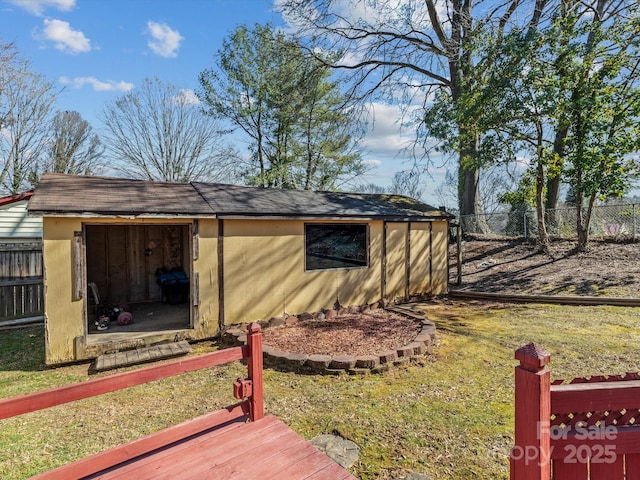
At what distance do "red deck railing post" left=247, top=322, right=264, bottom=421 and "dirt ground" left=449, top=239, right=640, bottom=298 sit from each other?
863 centimetres

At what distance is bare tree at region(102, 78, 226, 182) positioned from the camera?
773 inches

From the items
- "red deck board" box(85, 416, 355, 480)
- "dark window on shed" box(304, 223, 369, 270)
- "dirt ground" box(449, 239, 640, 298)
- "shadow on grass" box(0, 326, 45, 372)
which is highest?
"dark window on shed" box(304, 223, 369, 270)

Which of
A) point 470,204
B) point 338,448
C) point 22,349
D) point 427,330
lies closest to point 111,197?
point 22,349

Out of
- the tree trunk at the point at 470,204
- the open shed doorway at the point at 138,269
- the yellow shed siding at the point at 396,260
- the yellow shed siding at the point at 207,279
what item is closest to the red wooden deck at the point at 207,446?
the yellow shed siding at the point at 207,279

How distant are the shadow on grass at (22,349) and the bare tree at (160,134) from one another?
14.6 metres

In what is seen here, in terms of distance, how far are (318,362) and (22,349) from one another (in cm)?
524

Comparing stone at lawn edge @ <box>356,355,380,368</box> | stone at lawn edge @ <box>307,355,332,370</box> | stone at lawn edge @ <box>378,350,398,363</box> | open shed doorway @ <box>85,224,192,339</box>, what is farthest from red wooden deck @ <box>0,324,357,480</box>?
open shed doorway @ <box>85,224,192,339</box>

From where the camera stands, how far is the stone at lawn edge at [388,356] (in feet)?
15.7

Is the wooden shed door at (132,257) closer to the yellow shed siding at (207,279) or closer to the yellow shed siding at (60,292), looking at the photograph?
the yellow shed siding at (207,279)

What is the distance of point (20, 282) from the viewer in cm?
730

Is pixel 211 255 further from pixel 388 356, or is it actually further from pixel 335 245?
pixel 388 356

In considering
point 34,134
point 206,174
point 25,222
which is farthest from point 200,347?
point 34,134

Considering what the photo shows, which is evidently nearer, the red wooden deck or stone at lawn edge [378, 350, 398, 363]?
the red wooden deck

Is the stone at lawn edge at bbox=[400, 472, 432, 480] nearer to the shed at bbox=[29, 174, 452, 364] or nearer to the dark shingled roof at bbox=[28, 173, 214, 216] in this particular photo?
the shed at bbox=[29, 174, 452, 364]
